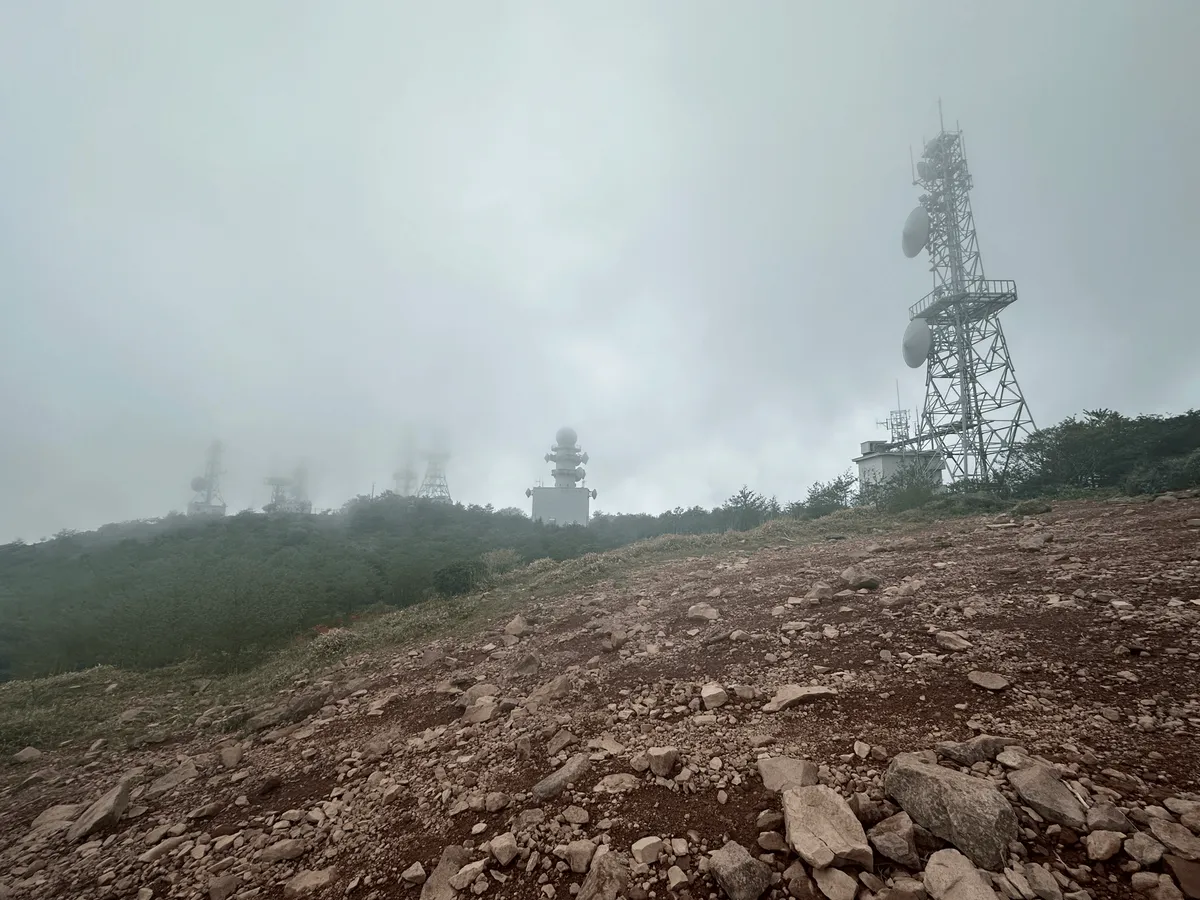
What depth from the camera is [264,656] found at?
30.7 ft

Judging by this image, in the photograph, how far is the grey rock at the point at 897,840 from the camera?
92.4 inches

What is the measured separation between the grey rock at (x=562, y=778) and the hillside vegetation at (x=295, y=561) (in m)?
8.32

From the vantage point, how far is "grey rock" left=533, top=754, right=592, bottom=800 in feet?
11.2

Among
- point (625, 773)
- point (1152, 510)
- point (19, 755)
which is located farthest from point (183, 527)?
point (1152, 510)

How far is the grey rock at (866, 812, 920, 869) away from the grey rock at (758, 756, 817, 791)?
48 centimetres

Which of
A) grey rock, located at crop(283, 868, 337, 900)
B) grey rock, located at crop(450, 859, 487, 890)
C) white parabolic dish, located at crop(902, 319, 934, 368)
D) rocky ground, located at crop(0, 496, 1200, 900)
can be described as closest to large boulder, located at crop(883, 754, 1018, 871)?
rocky ground, located at crop(0, 496, 1200, 900)

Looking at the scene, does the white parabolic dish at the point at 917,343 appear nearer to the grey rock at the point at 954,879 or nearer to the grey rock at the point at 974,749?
the grey rock at the point at 974,749

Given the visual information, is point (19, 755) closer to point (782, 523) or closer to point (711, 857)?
point (711, 857)

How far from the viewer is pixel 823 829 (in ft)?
8.49

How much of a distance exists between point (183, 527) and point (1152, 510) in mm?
36181

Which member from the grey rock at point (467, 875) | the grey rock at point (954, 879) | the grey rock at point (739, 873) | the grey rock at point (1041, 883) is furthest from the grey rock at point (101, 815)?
the grey rock at point (1041, 883)

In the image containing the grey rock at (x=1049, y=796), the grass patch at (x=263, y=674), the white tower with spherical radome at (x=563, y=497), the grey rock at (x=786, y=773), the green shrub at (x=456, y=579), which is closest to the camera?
the grey rock at (x=1049, y=796)

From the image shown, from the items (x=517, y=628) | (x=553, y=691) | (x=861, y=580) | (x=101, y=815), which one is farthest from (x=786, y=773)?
(x=517, y=628)

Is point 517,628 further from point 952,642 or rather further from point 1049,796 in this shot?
point 1049,796
